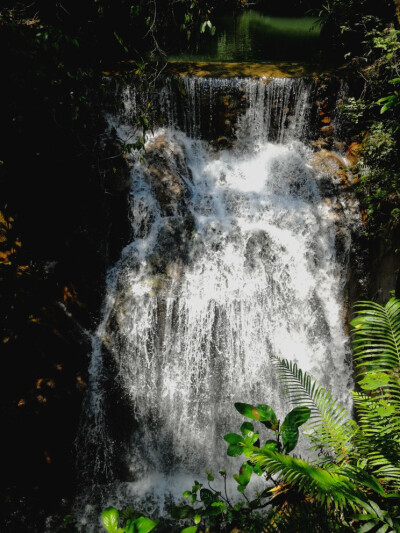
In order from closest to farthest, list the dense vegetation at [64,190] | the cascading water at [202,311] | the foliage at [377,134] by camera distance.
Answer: the dense vegetation at [64,190] < the cascading water at [202,311] < the foliage at [377,134]

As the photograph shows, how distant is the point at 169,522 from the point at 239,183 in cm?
539

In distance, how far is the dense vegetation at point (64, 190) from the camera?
398 centimetres

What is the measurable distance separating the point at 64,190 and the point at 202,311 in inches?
119

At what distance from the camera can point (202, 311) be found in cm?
550

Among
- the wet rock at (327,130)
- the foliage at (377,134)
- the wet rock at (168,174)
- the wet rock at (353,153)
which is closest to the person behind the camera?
the foliage at (377,134)

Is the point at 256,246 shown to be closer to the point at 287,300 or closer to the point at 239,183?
the point at 287,300

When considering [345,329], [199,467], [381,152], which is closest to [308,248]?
[345,329]

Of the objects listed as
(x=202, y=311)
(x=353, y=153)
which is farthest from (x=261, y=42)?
(x=202, y=311)

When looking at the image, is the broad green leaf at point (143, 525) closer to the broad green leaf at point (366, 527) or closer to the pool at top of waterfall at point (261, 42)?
the broad green leaf at point (366, 527)

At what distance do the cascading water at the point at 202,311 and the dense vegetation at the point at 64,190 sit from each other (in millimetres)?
422

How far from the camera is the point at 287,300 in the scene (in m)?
5.71

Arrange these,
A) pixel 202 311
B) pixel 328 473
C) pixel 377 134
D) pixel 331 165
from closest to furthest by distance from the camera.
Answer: pixel 328 473 → pixel 202 311 → pixel 377 134 → pixel 331 165

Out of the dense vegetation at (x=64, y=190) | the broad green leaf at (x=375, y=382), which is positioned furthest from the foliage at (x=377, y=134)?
the broad green leaf at (x=375, y=382)

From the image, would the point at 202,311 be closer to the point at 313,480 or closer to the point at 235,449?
the point at 235,449
